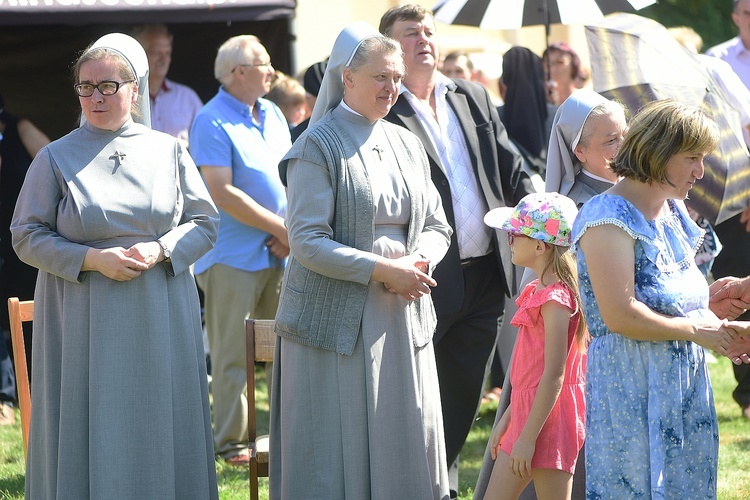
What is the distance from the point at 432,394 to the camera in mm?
4199

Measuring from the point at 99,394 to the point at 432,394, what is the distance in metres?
1.31

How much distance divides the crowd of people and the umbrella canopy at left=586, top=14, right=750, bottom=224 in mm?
490

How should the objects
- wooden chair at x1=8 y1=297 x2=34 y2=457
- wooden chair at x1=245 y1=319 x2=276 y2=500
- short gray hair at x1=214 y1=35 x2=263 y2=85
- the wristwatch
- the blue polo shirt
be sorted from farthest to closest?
short gray hair at x1=214 y1=35 x2=263 y2=85 < the blue polo shirt < wooden chair at x1=8 y1=297 x2=34 y2=457 < wooden chair at x1=245 y1=319 x2=276 y2=500 < the wristwatch

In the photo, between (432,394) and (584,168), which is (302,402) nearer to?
(432,394)

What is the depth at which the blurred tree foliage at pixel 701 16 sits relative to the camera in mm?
15875

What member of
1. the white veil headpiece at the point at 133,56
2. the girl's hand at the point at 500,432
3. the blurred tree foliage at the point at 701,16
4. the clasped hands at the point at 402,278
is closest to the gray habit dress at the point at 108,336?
the white veil headpiece at the point at 133,56

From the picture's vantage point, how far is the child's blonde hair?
12.4ft

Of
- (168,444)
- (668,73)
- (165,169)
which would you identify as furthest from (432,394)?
(668,73)

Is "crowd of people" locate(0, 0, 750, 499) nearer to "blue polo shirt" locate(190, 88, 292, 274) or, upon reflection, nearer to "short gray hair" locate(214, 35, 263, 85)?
"blue polo shirt" locate(190, 88, 292, 274)

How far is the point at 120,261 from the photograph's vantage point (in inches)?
160

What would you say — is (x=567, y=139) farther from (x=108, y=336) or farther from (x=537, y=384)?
(x=108, y=336)

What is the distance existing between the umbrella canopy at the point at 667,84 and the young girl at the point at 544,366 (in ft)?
4.24

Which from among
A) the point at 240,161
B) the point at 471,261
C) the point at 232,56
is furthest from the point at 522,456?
the point at 232,56

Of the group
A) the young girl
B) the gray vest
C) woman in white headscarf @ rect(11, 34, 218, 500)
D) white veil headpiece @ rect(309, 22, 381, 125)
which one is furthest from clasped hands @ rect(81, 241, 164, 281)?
the young girl
